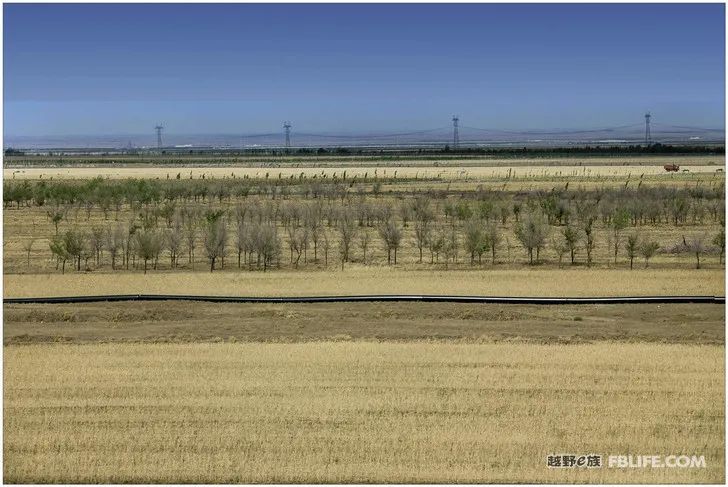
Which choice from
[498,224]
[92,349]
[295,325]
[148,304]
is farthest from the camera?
[498,224]

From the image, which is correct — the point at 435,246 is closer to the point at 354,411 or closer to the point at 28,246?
the point at 28,246

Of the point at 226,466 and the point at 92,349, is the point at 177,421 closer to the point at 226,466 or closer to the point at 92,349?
the point at 226,466

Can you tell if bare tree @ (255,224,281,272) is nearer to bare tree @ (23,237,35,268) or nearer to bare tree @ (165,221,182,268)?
bare tree @ (165,221,182,268)

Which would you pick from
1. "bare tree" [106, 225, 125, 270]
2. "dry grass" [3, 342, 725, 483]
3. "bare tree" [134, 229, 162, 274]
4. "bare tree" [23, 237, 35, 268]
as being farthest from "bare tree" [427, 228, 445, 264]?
"bare tree" [23, 237, 35, 268]

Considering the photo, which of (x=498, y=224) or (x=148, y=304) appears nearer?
(x=148, y=304)

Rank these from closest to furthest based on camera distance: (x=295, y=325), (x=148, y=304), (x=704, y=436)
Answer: (x=704, y=436) → (x=295, y=325) → (x=148, y=304)

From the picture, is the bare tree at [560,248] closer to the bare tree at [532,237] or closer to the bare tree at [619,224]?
the bare tree at [532,237]

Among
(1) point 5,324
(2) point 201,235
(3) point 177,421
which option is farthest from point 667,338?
(2) point 201,235
